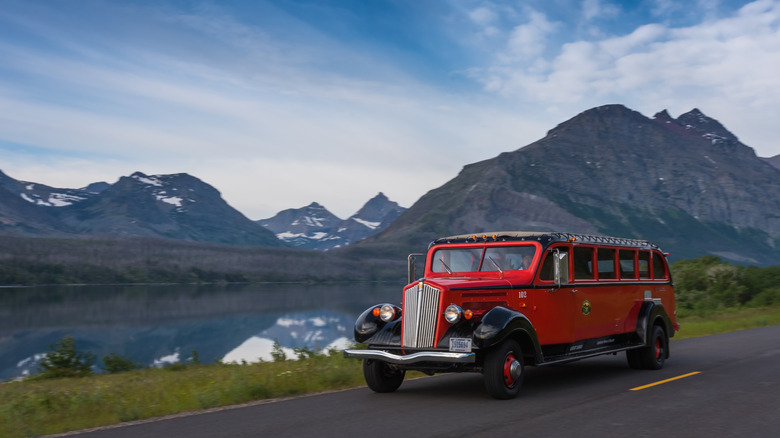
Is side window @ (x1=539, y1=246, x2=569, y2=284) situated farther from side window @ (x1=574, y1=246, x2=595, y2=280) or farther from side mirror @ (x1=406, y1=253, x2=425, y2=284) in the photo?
side mirror @ (x1=406, y1=253, x2=425, y2=284)

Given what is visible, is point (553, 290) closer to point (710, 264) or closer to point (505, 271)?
point (505, 271)

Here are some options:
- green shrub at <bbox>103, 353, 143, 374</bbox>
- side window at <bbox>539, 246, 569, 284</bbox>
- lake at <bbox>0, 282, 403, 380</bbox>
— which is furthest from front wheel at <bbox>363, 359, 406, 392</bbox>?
lake at <bbox>0, 282, 403, 380</bbox>

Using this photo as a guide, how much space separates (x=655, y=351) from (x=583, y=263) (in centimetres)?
298

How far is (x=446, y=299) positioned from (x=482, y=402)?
A: 151 cm

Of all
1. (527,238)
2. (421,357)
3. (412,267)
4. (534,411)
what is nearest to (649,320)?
(527,238)

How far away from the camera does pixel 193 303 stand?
5118 inches

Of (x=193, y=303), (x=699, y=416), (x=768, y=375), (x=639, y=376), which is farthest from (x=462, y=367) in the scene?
(x=193, y=303)

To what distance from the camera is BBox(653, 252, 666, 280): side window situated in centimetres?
1440

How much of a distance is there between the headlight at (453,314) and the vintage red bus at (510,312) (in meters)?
0.01

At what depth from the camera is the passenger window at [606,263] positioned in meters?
12.2

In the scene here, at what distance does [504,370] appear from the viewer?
975 centimetres

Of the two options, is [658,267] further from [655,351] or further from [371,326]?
[371,326]

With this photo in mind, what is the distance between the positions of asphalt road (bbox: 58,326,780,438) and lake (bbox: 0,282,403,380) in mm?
27189

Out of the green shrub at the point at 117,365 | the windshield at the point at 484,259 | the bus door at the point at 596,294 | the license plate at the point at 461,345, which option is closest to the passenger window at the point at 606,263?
the bus door at the point at 596,294
